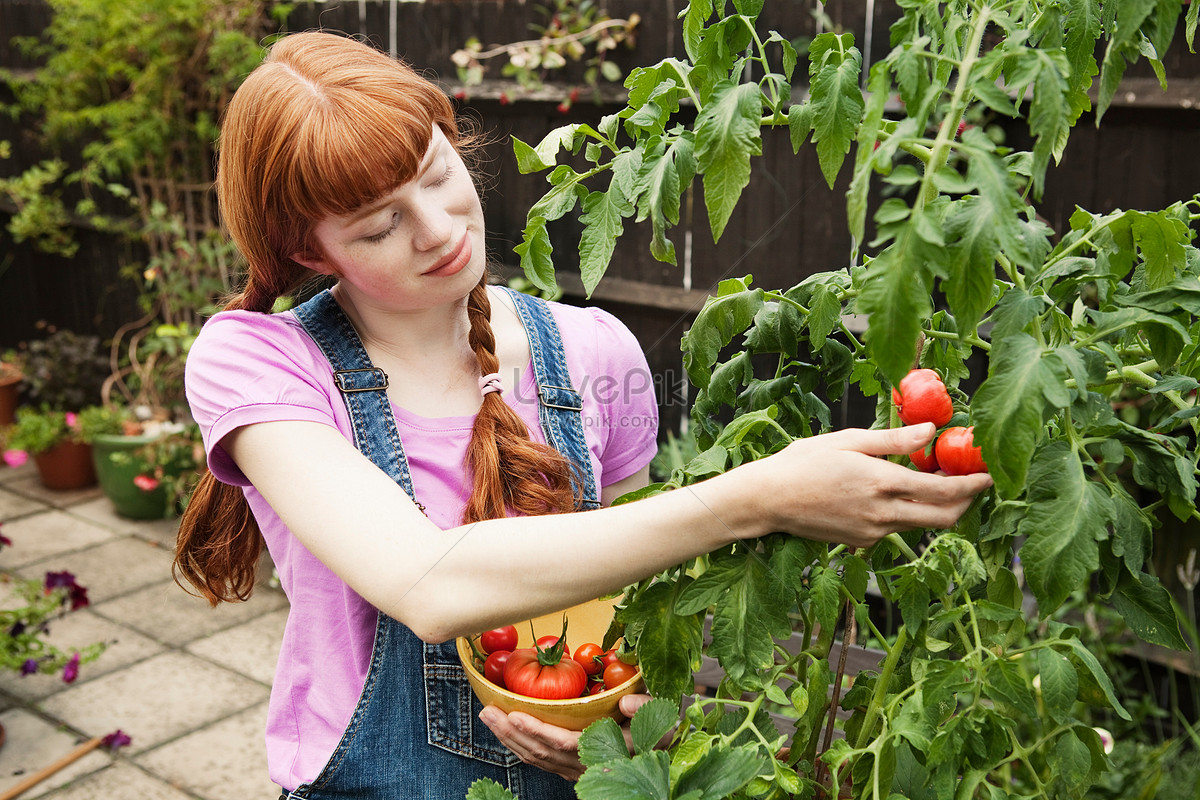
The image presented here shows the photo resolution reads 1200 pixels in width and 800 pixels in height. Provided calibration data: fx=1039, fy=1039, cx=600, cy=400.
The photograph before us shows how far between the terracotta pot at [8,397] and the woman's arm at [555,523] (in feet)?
15.1

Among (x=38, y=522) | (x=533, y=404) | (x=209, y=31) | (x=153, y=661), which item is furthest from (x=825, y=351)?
(x=38, y=522)

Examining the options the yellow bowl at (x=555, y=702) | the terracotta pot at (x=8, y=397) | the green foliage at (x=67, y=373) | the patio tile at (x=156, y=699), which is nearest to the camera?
the yellow bowl at (x=555, y=702)

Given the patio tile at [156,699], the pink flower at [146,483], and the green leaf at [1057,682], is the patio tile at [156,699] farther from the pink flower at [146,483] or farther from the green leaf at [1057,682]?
the green leaf at [1057,682]

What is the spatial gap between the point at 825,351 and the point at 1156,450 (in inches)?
12.6

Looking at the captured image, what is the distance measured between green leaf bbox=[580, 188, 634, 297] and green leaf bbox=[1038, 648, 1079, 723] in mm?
525

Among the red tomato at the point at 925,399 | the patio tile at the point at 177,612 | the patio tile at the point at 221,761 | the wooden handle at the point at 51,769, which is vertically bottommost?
the patio tile at the point at 177,612

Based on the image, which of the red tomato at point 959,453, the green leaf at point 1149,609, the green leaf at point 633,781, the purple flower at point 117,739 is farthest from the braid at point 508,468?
the purple flower at point 117,739

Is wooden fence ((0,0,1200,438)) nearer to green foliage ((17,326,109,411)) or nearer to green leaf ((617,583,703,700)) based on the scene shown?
green leaf ((617,583,703,700))

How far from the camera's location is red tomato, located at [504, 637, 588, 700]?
46.6 inches

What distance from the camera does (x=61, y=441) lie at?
4410 millimetres

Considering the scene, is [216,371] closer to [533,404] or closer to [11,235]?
[533,404]

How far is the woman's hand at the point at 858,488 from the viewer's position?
89 cm

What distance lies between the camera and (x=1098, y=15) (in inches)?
34.7

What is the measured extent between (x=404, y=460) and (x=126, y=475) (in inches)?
128
